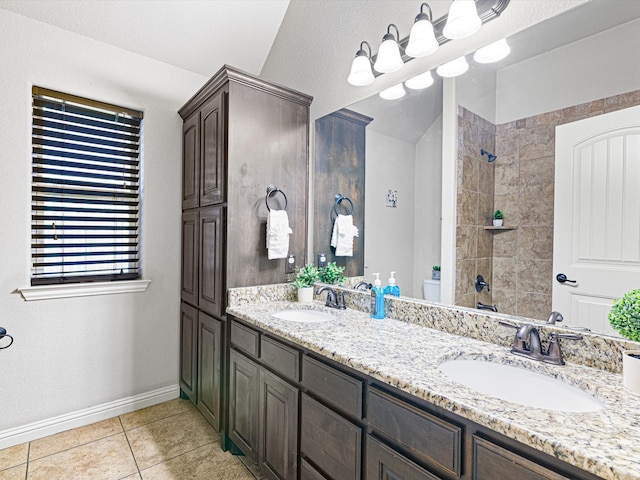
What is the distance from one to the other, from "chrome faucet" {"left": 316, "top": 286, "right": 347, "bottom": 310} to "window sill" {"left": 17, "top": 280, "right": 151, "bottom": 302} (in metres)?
1.40

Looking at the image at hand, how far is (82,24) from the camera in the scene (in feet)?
7.29

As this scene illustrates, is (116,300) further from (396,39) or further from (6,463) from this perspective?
(396,39)

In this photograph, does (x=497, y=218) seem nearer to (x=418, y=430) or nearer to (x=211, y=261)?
(x=418, y=430)

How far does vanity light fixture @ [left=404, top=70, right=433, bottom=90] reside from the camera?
65.9 inches

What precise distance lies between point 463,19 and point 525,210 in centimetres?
82

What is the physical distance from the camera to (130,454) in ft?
6.61

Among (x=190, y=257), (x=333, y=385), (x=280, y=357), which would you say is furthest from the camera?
(x=190, y=257)

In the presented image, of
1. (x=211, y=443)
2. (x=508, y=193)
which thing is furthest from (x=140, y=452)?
(x=508, y=193)

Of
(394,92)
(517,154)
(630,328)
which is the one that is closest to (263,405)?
(630,328)

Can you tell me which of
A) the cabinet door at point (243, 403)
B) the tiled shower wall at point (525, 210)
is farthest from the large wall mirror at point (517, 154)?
the cabinet door at point (243, 403)

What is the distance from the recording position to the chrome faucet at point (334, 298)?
78.4 inches

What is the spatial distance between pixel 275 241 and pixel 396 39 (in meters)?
1.30

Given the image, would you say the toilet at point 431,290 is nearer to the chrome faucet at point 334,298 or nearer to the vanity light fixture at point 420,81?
the chrome faucet at point 334,298

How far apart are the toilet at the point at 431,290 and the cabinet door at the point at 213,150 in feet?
4.14
